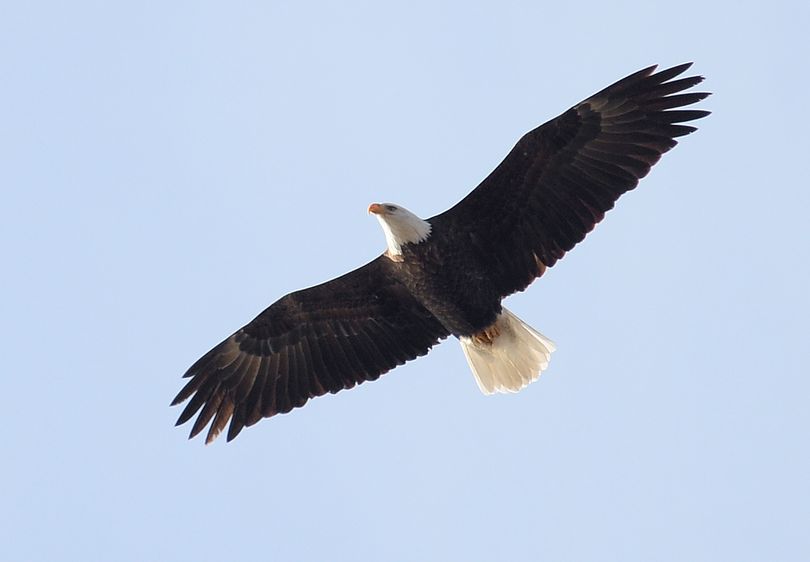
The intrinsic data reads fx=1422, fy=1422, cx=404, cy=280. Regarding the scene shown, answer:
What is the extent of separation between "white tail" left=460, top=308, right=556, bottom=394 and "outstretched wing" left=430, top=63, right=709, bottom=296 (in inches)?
22.4

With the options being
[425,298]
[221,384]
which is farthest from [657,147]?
[221,384]

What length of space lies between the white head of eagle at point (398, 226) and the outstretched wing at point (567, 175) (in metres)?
0.13

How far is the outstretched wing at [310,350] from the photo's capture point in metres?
11.5

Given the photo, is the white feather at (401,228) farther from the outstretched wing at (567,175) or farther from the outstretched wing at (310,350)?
the outstretched wing at (310,350)

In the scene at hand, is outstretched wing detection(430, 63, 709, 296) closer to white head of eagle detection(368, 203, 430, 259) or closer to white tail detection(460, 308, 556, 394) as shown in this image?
white head of eagle detection(368, 203, 430, 259)

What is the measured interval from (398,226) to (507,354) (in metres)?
1.51

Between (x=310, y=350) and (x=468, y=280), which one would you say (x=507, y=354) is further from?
(x=310, y=350)

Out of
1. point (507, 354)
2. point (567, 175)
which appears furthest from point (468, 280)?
point (567, 175)

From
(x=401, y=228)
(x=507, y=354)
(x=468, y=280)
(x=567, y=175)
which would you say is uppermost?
(x=401, y=228)

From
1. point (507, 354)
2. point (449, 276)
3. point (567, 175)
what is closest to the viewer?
point (567, 175)

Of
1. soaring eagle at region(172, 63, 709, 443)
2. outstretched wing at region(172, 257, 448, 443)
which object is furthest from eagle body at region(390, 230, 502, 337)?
outstretched wing at region(172, 257, 448, 443)

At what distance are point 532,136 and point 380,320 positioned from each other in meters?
2.00

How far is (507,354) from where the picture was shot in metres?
11.6

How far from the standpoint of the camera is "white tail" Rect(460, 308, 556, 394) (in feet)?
37.7
